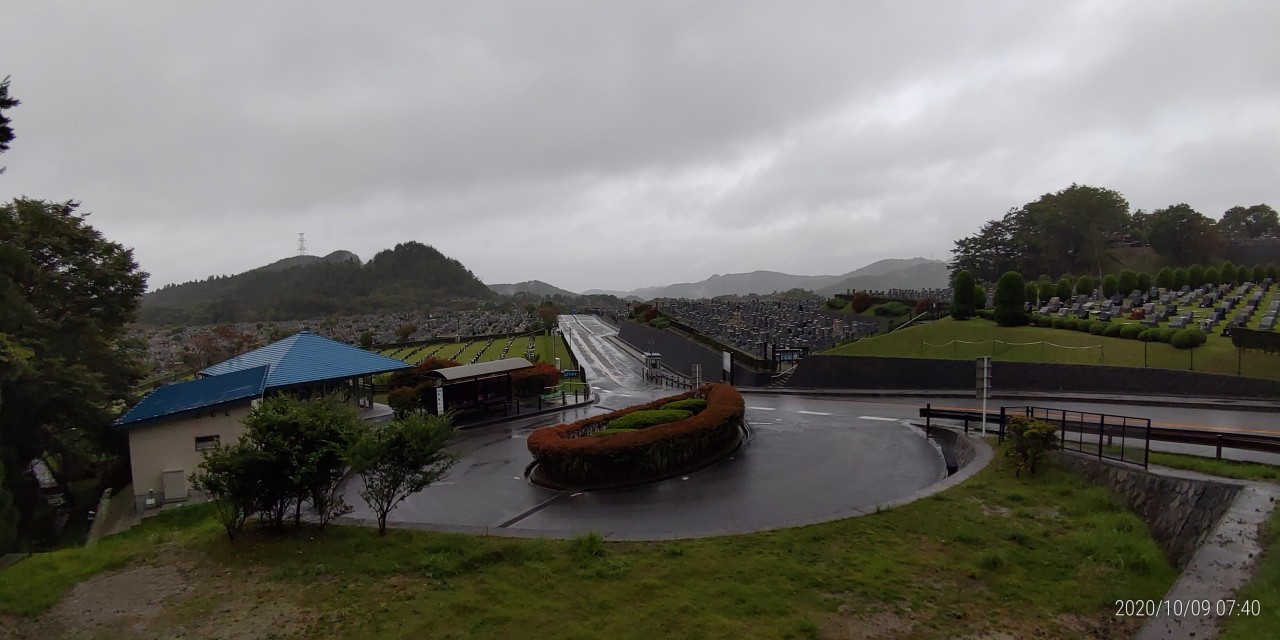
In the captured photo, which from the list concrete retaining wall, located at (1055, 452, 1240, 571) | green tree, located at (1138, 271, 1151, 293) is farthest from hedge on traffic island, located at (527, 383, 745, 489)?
green tree, located at (1138, 271, 1151, 293)

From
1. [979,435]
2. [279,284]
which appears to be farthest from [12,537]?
[279,284]

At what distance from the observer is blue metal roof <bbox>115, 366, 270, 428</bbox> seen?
14.4 metres

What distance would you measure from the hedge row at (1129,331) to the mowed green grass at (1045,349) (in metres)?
0.21

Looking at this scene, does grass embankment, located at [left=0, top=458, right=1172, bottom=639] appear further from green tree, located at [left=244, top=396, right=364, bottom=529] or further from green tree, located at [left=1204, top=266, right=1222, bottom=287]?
green tree, located at [left=1204, top=266, right=1222, bottom=287]

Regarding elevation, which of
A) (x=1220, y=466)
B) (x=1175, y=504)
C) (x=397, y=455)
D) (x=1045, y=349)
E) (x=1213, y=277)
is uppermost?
(x=1213, y=277)

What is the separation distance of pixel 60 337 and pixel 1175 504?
26.8 meters

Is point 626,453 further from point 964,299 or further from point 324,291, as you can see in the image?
point 324,291

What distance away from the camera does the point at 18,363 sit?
12.3m

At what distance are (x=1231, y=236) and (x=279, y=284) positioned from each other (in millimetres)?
165805

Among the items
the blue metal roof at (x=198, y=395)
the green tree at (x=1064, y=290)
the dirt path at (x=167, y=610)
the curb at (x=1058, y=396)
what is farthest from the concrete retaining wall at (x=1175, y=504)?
the green tree at (x=1064, y=290)

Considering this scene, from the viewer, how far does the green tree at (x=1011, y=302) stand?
26.0 metres

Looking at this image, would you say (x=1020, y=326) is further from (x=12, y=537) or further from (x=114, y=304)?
(x=114, y=304)

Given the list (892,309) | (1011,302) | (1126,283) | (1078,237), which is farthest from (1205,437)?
(1078,237)

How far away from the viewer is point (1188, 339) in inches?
722
